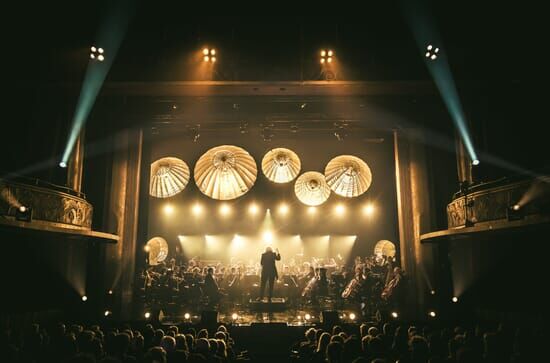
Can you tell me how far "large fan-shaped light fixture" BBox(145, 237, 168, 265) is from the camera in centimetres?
1578

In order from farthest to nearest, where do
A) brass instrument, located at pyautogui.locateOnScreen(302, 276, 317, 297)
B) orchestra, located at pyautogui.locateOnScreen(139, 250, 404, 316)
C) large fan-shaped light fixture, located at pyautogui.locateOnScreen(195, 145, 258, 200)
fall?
large fan-shaped light fixture, located at pyautogui.locateOnScreen(195, 145, 258, 200), brass instrument, located at pyautogui.locateOnScreen(302, 276, 317, 297), orchestra, located at pyautogui.locateOnScreen(139, 250, 404, 316)

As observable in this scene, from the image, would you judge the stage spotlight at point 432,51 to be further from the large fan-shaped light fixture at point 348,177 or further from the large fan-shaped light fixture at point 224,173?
the large fan-shaped light fixture at point 224,173

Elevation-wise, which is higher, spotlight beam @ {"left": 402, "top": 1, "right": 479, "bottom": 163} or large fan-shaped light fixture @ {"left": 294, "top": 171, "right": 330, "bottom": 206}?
spotlight beam @ {"left": 402, "top": 1, "right": 479, "bottom": 163}

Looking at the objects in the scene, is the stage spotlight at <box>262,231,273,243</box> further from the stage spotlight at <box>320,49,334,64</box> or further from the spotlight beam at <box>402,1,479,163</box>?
the spotlight beam at <box>402,1,479,163</box>

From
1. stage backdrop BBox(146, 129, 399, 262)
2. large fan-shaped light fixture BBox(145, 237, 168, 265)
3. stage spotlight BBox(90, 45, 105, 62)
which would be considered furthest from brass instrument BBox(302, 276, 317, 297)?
stage spotlight BBox(90, 45, 105, 62)

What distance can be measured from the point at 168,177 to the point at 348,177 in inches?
291

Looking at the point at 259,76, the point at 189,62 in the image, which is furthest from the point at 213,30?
the point at 259,76

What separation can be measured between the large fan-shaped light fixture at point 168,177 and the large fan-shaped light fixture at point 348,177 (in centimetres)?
599

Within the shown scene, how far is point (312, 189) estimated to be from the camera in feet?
52.2

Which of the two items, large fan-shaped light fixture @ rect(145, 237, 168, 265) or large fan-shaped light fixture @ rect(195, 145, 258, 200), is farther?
large fan-shaped light fixture @ rect(145, 237, 168, 265)

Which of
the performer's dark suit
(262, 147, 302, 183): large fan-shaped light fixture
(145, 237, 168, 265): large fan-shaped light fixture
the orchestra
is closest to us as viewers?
the orchestra

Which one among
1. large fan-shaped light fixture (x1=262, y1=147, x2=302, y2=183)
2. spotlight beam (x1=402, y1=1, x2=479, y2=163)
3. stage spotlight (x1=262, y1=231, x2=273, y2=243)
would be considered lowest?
stage spotlight (x1=262, y1=231, x2=273, y2=243)

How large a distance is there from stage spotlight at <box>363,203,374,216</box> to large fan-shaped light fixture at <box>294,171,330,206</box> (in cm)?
219

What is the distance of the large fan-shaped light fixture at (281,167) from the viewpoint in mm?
A: 15492
